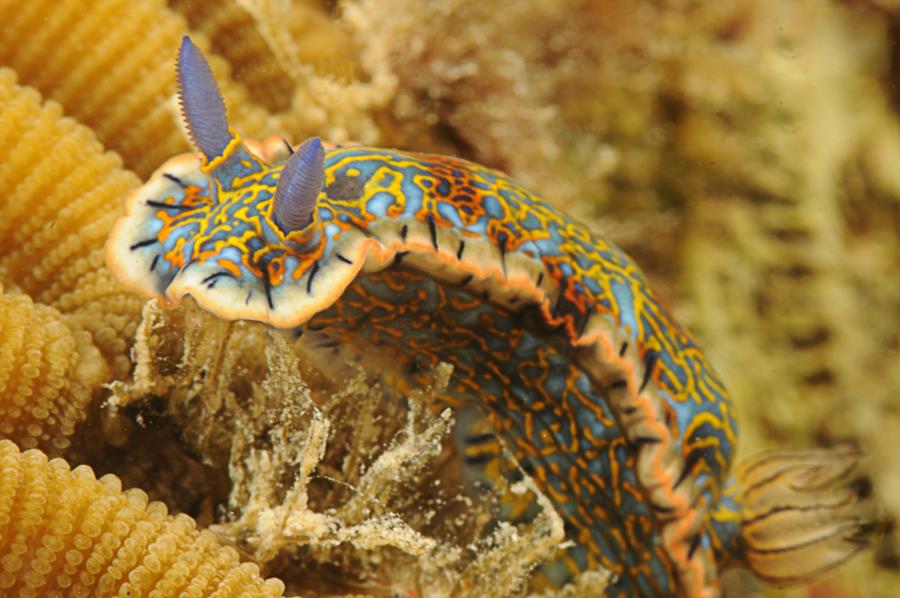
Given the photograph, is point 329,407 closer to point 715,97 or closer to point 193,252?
point 193,252

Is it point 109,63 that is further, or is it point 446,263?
point 109,63

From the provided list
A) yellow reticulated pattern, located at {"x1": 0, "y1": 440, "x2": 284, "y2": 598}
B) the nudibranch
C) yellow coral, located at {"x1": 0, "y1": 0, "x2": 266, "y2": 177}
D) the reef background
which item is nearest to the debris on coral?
the reef background

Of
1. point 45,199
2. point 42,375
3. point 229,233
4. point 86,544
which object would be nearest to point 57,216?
point 45,199

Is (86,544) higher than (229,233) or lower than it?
lower

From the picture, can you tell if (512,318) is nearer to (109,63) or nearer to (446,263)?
(446,263)

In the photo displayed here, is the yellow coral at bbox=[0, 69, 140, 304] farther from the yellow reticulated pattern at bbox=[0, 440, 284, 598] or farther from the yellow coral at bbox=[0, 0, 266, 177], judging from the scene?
the yellow reticulated pattern at bbox=[0, 440, 284, 598]

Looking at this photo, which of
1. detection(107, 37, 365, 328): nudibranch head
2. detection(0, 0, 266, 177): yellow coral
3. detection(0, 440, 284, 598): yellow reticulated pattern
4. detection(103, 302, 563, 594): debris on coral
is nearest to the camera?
detection(0, 440, 284, 598): yellow reticulated pattern

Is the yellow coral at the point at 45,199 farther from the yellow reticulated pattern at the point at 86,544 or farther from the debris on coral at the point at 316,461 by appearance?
the yellow reticulated pattern at the point at 86,544
